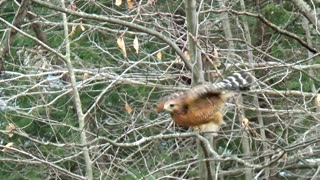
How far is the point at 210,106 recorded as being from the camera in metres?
3.81

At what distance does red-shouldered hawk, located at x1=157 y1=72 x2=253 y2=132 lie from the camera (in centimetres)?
375

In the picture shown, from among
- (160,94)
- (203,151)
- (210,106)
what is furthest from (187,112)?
(160,94)

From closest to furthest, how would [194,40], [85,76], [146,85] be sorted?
[194,40] → [146,85] → [85,76]

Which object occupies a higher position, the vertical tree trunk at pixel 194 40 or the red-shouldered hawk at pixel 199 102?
the vertical tree trunk at pixel 194 40

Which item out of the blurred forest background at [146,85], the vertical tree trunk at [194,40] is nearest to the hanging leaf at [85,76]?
the blurred forest background at [146,85]

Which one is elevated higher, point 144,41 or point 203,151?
point 144,41

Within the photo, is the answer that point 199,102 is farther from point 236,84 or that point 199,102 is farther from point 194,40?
point 194,40

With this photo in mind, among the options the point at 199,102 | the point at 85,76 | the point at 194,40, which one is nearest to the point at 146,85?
the point at 85,76

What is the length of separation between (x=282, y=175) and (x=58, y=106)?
2924 millimetres

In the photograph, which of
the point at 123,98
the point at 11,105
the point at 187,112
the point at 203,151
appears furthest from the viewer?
the point at 123,98

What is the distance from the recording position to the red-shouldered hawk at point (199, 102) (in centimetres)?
375

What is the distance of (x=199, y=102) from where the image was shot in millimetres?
3773

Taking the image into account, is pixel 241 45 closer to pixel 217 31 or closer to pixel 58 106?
pixel 217 31

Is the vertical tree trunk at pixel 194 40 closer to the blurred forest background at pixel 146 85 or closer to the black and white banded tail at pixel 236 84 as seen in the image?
the black and white banded tail at pixel 236 84
